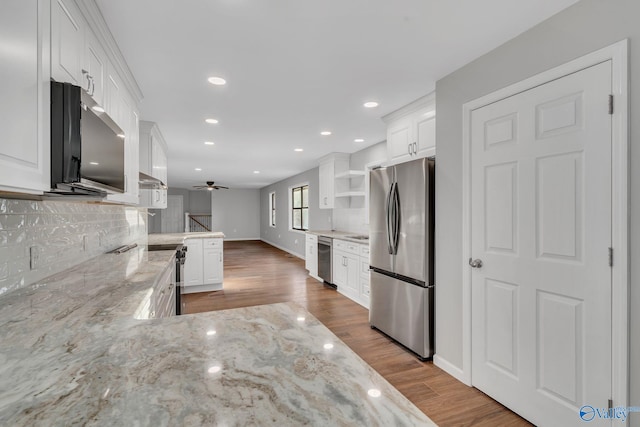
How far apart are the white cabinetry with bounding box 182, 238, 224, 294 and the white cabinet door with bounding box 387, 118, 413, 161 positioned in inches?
122

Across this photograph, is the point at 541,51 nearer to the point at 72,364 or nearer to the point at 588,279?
the point at 588,279

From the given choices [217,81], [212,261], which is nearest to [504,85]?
[217,81]

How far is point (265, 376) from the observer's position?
2.42ft

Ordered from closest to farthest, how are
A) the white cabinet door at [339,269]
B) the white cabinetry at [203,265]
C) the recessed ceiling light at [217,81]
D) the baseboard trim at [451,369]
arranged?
the baseboard trim at [451,369] → the recessed ceiling light at [217,81] → the white cabinet door at [339,269] → the white cabinetry at [203,265]

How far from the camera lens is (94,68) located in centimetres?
176

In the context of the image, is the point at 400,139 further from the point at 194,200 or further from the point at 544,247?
the point at 194,200

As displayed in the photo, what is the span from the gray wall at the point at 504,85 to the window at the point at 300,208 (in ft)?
20.0

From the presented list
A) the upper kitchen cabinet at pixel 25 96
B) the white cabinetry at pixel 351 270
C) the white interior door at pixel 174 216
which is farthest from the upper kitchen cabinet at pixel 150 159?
the white interior door at pixel 174 216

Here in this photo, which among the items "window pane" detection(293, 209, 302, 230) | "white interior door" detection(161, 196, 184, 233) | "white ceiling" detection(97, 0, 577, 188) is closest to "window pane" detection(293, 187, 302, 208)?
"window pane" detection(293, 209, 302, 230)

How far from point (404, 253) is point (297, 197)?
6825 millimetres

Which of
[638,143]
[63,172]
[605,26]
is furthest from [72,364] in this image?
[605,26]

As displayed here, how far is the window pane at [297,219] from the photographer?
924cm

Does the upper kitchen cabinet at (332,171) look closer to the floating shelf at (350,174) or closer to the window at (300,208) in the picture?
the floating shelf at (350,174)

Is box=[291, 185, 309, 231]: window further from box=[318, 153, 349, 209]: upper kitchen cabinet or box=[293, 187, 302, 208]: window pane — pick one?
box=[318, 153, 349, 209]: upper kitchen cabinet
